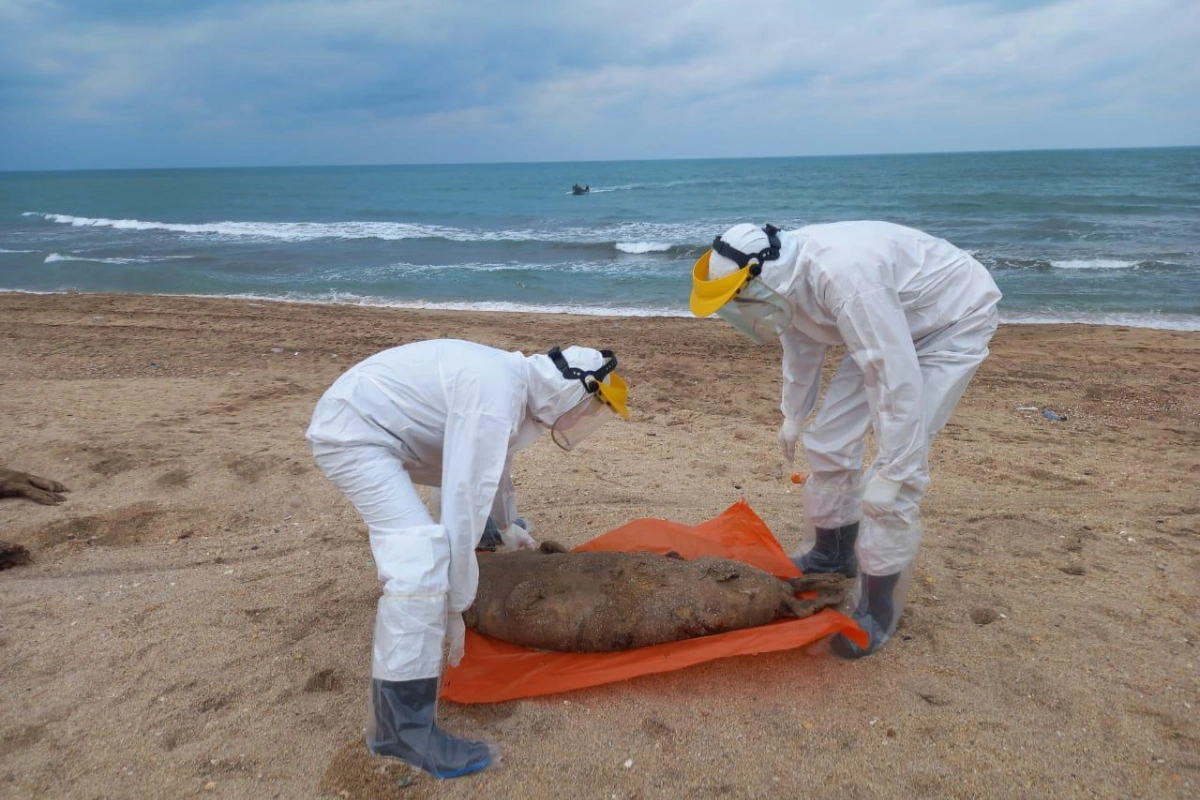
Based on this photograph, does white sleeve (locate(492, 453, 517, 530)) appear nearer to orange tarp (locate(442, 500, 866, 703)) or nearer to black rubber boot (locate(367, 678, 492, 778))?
orange tarp (locate(442, 500, 866, 703))

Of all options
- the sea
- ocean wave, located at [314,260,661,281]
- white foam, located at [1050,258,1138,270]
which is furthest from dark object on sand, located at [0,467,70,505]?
white foam, located at [1050,258,1138,270]

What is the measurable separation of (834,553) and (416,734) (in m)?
2.43

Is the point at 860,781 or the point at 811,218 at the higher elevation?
the point at 811,218

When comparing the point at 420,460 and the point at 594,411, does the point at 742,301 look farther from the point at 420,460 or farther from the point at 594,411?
the point at 420,460

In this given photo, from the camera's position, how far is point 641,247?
71.4 feet

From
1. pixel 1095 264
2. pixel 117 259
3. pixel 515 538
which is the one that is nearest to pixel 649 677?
pixel 515 538

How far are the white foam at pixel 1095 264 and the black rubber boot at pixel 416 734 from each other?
1753 centimetres

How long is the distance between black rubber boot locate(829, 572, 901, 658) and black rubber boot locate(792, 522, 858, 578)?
61 centimetres

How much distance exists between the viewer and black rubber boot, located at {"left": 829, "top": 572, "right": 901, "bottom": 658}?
356 centimetres

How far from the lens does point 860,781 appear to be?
2.91m

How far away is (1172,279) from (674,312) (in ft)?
31.6

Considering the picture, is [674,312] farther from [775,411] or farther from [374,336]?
[775,411]

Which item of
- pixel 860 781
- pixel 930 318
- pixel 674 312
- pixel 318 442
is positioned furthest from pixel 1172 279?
pixel 318 442

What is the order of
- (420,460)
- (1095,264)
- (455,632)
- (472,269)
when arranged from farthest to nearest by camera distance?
(472,269)
(1095,264)
(420,460)
(455,632)
